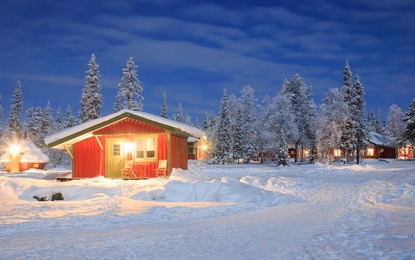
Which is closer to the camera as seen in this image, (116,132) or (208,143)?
(116,132)

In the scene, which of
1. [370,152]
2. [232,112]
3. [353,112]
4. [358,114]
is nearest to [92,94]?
[232,112]

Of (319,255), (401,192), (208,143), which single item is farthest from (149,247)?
(208,143)

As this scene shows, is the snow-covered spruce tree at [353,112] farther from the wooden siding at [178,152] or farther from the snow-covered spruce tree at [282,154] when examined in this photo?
the wooden siding at [178,152]

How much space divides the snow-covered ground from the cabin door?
16.0 feet

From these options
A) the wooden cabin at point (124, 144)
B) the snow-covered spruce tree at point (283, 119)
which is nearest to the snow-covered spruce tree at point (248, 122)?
the snow-covered spruce tree at point (283, 119)

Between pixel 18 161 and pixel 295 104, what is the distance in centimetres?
3879

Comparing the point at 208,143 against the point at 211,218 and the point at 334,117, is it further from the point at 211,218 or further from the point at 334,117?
the point at 211,218

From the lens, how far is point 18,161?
44625 millimetres

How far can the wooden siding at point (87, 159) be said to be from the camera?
23156 mm

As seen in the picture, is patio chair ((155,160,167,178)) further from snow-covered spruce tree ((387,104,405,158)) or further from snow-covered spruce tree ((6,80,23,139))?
snow-covered spruce tree ((387,104,405,158))

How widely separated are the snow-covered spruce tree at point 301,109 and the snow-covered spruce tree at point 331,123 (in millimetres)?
6372

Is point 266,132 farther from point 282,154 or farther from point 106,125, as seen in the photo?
point 106,125

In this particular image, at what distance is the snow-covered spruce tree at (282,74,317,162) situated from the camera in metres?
54.4

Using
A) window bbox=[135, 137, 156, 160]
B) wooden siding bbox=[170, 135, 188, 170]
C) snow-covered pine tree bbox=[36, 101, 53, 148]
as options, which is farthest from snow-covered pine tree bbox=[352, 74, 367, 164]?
snow-covered pine tree bbox=[36, 101, 53, 148]
